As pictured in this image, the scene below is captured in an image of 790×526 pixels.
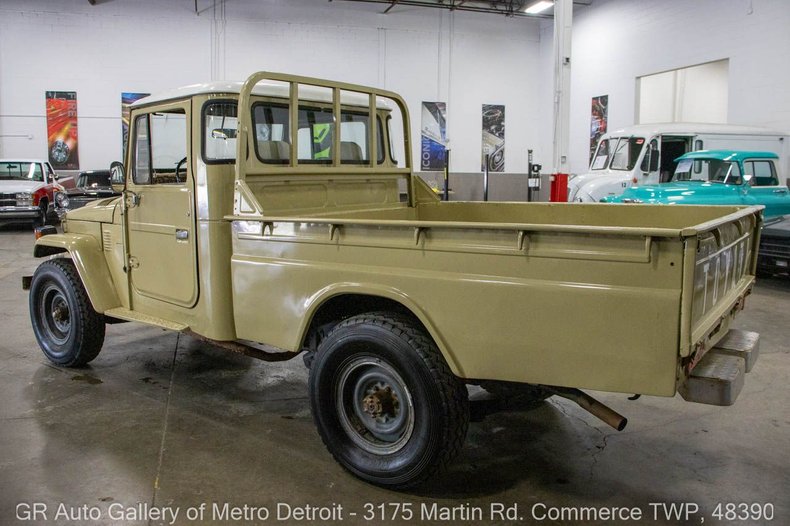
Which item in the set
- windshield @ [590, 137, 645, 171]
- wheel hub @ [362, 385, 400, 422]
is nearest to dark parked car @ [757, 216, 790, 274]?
windshield @ [590, 137, 645, 171]

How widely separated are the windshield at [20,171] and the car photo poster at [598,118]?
47.4 ft

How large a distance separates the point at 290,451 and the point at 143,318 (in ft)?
5.03

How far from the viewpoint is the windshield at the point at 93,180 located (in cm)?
1502

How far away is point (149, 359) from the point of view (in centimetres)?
537

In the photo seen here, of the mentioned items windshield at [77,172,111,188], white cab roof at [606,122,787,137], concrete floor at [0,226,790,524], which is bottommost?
concrete floor at [0,226,790,524]

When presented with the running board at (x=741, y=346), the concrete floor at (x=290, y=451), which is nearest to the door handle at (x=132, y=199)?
the concrete floor at (x=290, y=451)

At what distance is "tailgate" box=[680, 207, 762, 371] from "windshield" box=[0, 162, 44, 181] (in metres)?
15.4

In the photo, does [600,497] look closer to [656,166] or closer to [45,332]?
[45,332]

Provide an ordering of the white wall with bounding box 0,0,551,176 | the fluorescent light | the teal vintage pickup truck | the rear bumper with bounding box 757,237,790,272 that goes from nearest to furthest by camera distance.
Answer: the rear bumper with bounding box 757,237,790,272, the teal vintage pickup truck, the white wall with bounding box 0,0,551,176, the fluorescent light

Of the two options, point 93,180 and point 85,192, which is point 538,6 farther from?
point 85,192

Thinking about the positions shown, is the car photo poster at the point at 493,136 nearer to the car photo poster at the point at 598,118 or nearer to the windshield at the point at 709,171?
the car photo poster at the point at 598,118

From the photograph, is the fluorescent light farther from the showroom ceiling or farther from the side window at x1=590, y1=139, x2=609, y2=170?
the side window at x1=590, y1=139, x2=609, y2=170

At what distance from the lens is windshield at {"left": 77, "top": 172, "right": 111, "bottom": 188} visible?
1502 cm

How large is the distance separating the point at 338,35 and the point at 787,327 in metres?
15.4
